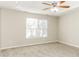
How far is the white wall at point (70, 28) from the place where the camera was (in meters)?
4.82

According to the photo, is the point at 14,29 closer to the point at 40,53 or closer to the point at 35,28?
the point at 35,28

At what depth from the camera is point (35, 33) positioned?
553cm

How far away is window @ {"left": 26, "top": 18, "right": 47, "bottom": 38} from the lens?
523 centimetres

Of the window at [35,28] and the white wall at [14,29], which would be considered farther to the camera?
the window at [35,28]

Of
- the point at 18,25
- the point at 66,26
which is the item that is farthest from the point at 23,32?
the point at 66,26

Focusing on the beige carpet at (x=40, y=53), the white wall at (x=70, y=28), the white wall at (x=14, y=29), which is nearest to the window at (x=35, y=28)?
the white wall at (x=14, y=29)

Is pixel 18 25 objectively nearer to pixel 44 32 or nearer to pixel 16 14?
pixel 16 14

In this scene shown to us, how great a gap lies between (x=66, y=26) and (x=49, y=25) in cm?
125

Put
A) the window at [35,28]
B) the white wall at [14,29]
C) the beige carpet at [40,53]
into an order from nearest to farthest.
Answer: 1. the beige carpet at [40,53]
2. the white wall at [14,29]
3. the window at [35,28]

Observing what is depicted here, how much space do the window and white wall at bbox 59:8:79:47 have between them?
1.26 metres

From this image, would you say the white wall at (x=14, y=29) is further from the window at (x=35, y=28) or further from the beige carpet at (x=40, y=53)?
the beige carpet at (x=40, y=53)

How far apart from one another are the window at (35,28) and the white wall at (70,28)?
1.26 metres

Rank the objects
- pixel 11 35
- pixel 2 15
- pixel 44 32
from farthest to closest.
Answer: pixel 44 32 < pixel 11 35 < pixel 2 15

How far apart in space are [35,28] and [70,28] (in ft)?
7.42
